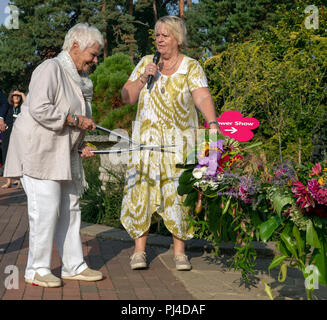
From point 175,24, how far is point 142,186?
4.93 feet

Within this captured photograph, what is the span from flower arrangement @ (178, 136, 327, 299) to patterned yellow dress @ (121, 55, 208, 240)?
910 mm

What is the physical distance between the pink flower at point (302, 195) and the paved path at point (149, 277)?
140 cm

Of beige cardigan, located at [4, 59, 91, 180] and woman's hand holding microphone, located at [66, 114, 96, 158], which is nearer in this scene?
beige cardigan, located at [4, 59, 91, 180]

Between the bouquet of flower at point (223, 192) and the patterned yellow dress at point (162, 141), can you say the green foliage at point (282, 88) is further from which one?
the bouquet of flower at point (223, 192)

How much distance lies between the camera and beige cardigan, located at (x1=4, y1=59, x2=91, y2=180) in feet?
13.5

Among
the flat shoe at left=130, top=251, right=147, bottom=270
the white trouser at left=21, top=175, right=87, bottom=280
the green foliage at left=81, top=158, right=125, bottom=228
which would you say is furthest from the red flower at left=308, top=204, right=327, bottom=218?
the green foliage at left=81, top=158, right=125, bottom=228

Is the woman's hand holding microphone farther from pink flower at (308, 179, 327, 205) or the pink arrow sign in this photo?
the pink arrow sign

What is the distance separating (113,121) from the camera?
40.5 feet

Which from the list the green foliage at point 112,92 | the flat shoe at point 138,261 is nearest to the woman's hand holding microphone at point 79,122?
the flat shoe at point 138,261

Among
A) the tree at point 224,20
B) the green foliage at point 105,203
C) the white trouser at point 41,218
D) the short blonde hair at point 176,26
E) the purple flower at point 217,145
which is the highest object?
the tree at point 224,20

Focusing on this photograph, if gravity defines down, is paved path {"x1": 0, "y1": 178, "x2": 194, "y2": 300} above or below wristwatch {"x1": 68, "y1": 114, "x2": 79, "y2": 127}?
below

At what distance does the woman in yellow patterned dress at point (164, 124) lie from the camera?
196 inches

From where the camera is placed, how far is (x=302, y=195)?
309 centimetres

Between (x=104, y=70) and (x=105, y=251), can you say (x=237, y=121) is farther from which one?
(x=104, y=70)
